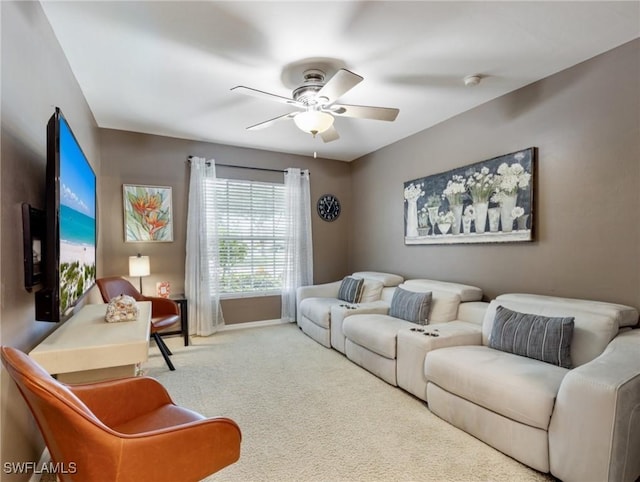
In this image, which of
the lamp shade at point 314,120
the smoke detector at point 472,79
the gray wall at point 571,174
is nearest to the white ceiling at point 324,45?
the smoke detector at point 472,79

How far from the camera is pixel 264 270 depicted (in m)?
4.99

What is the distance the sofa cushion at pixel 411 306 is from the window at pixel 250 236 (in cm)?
210

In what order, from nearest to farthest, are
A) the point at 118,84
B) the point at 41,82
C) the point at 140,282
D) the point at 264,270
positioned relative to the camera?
the point at 41,82
the point at 118,84
the point at 140,282
the point at 264,270

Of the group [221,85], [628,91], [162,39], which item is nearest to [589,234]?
[628,91]

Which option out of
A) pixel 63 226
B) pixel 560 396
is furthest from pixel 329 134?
pixel 560 396

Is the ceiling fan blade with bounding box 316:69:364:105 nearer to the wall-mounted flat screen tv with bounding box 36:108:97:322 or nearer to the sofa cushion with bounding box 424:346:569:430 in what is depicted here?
the wall-mounted flat screen tv with bounding box 36:108:97:322

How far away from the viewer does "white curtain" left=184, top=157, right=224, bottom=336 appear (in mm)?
4355

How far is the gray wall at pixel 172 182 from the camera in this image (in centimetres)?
404

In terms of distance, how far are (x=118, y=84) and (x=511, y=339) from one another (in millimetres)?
3810

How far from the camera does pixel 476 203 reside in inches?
132

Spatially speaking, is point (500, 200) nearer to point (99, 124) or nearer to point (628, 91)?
point (628, 91)

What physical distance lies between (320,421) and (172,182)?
3541 mm

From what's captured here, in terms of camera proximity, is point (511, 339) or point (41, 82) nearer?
point (41, 82)

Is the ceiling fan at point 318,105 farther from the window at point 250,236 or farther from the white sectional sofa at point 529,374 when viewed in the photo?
the window at point 250,236
